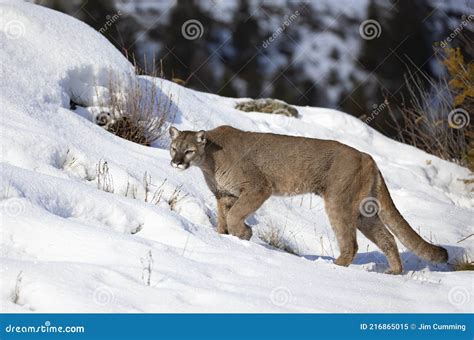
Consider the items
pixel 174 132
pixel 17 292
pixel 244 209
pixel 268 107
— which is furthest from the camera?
pixel 268 107

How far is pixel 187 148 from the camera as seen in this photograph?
25.7 ft

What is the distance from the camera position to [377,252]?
28.9 ft

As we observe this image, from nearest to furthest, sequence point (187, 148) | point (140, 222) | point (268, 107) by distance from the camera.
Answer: point (140, 222) < point (187, 148) < point (268, 107)

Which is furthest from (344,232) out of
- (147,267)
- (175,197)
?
(147,267)

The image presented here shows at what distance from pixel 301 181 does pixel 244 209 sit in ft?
2.30

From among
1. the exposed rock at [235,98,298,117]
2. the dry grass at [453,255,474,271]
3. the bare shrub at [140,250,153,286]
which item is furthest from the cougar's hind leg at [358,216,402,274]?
the exposed rock at [235,98,298,117]

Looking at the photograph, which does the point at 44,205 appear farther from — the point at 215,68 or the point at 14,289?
the point at 215,68

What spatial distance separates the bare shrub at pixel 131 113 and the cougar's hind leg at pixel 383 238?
3.13m

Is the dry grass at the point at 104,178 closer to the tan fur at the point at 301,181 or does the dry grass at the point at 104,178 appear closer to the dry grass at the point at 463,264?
the tan fur at the point at 301,181

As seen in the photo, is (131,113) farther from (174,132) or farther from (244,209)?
(244,209)

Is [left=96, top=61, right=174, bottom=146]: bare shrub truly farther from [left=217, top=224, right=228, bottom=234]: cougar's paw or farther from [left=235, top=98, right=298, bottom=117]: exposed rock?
[left=235, top=98, right=298, bottom=117]: exposed rock

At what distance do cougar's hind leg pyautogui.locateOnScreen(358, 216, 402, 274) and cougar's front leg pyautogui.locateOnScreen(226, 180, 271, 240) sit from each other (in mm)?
1104

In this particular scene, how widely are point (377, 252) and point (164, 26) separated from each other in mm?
14442

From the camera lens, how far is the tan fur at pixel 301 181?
7.54 m
